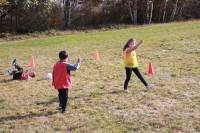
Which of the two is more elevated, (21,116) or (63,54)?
(63,54)

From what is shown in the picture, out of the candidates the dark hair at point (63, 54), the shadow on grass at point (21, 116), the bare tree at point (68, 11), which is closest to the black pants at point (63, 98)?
the shadow on grass at point (21, 116)

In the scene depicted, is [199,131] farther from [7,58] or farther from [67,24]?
[67,24]

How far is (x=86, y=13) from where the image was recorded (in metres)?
37.4

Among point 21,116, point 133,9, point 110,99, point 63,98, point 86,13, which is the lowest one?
point 21,116

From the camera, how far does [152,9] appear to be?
128ft

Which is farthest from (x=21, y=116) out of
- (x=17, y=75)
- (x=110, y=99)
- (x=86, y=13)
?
(x=86, y=13)

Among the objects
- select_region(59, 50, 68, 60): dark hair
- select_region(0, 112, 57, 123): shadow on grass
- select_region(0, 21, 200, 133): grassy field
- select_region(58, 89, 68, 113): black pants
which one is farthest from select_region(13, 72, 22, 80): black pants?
select_region(59, 50, 68, 60): dark hair

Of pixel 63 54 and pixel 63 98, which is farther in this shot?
pixel 63 98

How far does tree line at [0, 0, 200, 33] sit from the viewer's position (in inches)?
1348

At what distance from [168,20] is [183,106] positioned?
30636 mm

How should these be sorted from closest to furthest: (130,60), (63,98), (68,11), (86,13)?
(63,98), (130,60), (68,11), (86,13)

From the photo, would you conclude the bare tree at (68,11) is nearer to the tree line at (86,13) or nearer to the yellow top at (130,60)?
the tree line at (86,13)

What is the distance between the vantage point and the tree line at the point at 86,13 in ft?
112

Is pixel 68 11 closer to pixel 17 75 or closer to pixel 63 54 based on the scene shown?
pixel 17 75
